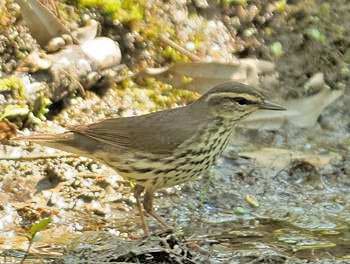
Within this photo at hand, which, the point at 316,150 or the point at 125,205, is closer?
the point at 125,205

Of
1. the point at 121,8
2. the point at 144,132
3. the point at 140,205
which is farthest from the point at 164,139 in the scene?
the point at 121,8

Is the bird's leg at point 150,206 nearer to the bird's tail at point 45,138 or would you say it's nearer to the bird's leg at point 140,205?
the bird's leg at point 140,205

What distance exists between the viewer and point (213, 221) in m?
7.91

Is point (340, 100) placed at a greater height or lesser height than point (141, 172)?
lesser

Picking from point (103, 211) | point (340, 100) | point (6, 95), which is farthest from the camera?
point (340, 100)

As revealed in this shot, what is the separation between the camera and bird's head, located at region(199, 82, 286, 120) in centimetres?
767

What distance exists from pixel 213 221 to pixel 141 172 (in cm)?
87

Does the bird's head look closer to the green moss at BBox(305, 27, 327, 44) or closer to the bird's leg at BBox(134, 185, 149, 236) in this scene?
the bird's leg at BBox(134, 185, 149, 236)

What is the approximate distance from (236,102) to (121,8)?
211 centimetres

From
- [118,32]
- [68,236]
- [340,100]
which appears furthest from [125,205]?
[340,100]

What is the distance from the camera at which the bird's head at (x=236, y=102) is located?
7668 mm

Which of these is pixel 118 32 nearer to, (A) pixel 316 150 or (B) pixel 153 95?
(B) pixel 153 95

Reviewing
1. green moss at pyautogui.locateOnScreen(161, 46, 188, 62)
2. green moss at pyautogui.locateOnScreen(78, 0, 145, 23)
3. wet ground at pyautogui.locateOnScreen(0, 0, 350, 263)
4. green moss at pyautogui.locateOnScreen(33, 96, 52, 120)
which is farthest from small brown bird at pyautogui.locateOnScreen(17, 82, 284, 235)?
green moss at pyautogui.locateOnScreen(78, 0, 145, 23)

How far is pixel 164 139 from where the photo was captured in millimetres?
7379
